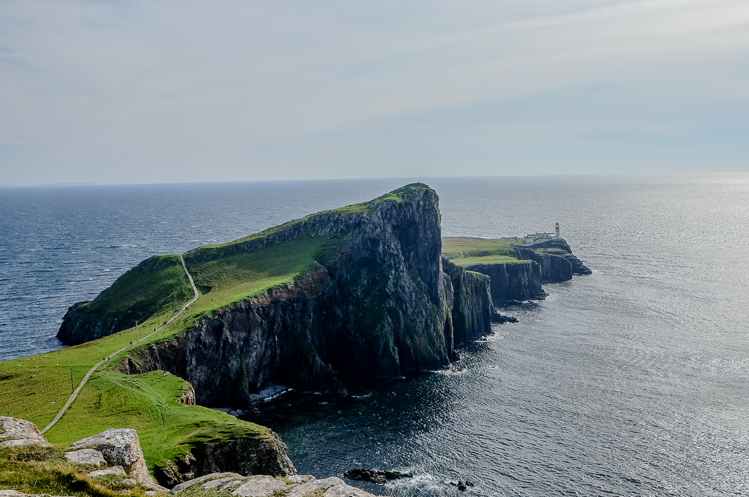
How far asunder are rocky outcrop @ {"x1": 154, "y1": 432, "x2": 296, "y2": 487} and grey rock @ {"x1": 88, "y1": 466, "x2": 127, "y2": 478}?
21.1 m

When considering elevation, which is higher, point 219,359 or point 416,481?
point 219,359

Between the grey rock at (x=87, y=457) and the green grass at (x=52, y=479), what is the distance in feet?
2.13

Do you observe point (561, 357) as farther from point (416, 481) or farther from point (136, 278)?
point (136, 278)

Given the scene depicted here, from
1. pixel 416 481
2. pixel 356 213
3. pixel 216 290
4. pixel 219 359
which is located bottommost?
pixel 416 481

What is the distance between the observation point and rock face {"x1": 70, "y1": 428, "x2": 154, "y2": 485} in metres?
34.7

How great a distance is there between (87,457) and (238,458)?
26461 millimetres

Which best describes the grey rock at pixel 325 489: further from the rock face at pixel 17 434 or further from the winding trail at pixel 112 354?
the winding trail at pixel 112 354

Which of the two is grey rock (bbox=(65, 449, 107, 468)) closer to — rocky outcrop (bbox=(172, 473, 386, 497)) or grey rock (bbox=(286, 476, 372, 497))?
rocky outcrop (bbox=(172, 473, 386, 497))

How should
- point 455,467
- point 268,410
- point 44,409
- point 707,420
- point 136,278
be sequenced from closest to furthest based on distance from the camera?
point 44,409 < point 455,467 < point 707,420 < point 268,410 < point 136,278

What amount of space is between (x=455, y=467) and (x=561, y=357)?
50.5 meters

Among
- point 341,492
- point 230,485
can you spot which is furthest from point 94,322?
point 341,492

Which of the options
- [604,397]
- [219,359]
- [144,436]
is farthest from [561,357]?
[144,436]

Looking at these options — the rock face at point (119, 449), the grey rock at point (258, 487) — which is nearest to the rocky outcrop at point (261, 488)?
the grey rock at point (258, 487)

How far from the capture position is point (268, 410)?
87.7m
